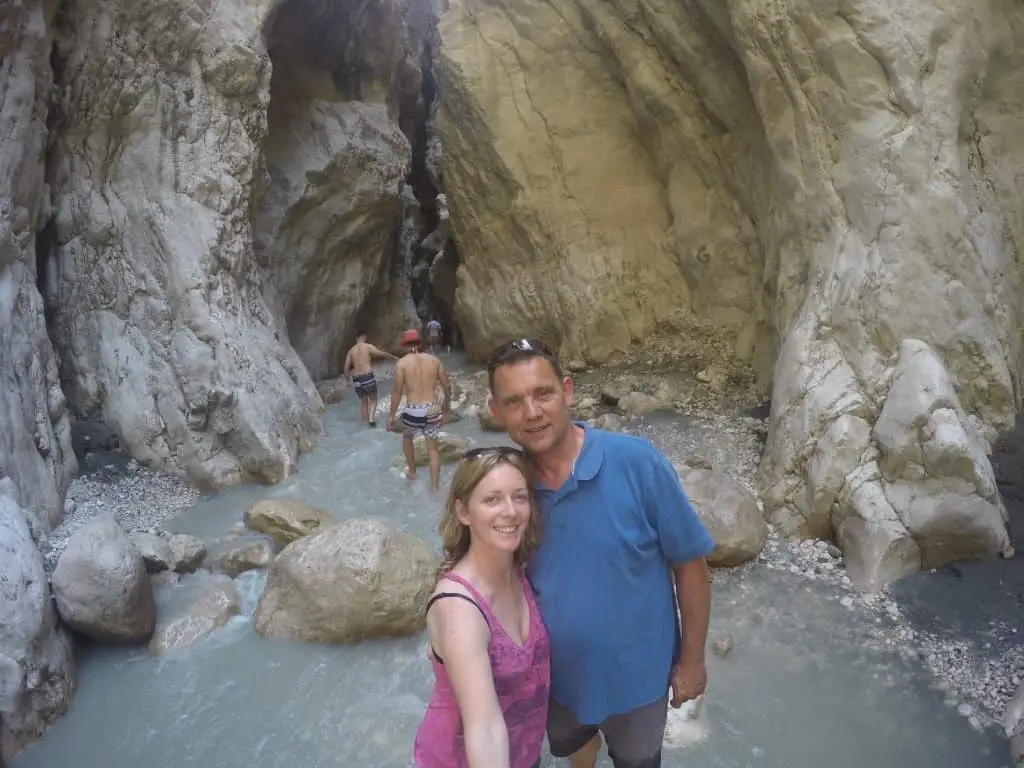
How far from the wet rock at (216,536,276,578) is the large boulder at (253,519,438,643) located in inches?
31.0

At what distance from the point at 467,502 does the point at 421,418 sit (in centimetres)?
531

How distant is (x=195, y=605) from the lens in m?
4.68

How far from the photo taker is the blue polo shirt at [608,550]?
5.82 ft

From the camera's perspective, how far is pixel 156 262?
7863 millimetres

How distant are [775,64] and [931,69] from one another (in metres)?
1.38

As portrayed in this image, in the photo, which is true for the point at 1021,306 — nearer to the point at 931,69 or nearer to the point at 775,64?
the point at 931,69

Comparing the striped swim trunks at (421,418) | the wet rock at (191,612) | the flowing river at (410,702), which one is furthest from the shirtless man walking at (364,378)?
the flowing river at (410,702)

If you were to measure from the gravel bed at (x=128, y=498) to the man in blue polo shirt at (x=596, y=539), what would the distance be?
4932 mm

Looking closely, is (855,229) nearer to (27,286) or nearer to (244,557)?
(244,557)

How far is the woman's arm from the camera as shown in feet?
4.82

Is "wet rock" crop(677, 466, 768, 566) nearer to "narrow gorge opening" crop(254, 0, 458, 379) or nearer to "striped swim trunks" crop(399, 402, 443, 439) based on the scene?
"striped swim trunks" crop(399, 402, 443, 439)

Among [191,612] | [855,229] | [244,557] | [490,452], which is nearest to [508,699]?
[490,452]

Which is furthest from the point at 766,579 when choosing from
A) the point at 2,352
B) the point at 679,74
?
the point at 679,74

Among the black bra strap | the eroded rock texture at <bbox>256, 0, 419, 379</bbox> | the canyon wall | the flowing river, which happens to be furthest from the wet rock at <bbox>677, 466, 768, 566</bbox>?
the eroded rock texture at <bbox>256, 0, 419, 379</bbox>
